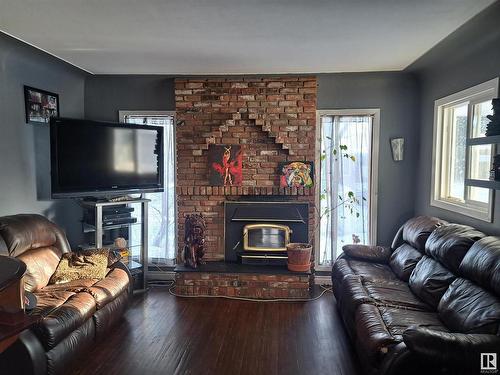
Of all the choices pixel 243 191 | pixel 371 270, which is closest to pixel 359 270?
pixel 371 270

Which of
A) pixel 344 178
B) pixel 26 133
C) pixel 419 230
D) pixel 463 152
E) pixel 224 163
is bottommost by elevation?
pixel 419 230

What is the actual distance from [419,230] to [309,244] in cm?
130

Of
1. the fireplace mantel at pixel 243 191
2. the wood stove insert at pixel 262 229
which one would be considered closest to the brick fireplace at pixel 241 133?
the fireplace mantel at pixel 243 191

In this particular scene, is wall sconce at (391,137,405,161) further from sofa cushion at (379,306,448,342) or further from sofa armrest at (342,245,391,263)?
sofa cushion at (379,306,448,342)

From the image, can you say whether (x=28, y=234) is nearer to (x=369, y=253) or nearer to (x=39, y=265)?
(x=39, y=265)

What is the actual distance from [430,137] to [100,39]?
136 inches

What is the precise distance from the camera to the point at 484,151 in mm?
3268

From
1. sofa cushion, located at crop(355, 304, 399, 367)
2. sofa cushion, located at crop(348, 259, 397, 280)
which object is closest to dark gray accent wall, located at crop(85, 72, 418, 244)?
sofa cushion, located at crop(348, 259, 397, 280)

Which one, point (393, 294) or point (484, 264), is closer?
point (484, 264)

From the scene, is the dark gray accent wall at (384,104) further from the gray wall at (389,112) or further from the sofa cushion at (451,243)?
the sofa cushion at (451,243)

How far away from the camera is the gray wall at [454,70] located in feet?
9.24

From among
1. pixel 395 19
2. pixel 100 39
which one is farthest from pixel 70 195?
pixel 395 19

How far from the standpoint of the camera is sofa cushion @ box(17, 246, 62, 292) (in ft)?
10.1

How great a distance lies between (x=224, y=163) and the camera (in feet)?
14.8
